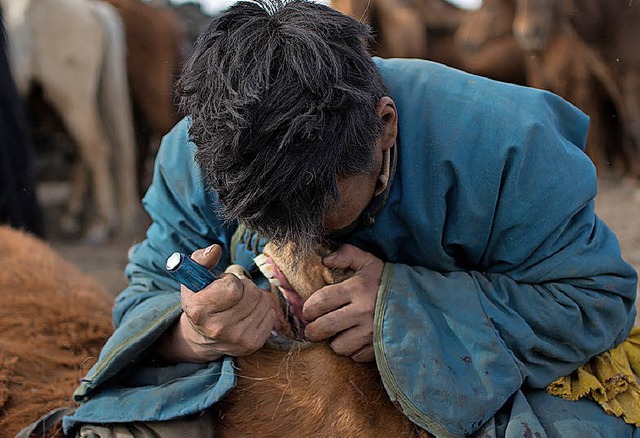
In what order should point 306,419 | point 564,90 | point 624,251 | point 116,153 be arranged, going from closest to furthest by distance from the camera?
point 306,419 → point 624,251 → point 116,153 → point 564,90

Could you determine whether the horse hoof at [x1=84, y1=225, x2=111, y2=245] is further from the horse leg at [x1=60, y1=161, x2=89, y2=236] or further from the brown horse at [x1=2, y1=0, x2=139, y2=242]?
the horse leg at [x1=60, y1=161, x2=89, y2=236]

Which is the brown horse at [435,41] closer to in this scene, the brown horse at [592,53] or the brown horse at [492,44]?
the brown horse at [492,44]

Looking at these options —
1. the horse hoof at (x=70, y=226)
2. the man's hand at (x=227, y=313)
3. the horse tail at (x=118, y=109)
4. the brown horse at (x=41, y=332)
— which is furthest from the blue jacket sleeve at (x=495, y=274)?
the horse hoof at (x=70, y=226)

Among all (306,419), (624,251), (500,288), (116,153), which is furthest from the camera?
(116,153)

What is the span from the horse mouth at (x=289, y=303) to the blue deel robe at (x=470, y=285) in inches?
5.1

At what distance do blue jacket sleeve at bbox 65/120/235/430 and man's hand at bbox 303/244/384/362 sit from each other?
8.6 inches

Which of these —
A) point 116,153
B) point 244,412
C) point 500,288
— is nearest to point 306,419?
point 244,412

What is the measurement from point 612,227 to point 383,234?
4755 mm

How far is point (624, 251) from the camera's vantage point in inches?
195

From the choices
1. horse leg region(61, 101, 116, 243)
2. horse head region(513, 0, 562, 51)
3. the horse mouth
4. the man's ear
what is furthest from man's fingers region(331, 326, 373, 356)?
horse head region(513, 0, 562, 51)

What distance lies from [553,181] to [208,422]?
915 mm

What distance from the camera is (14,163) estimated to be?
12.1ft

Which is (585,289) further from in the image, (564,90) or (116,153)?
(564,90)

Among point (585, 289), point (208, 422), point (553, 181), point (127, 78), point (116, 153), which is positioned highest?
point (553, 181)
